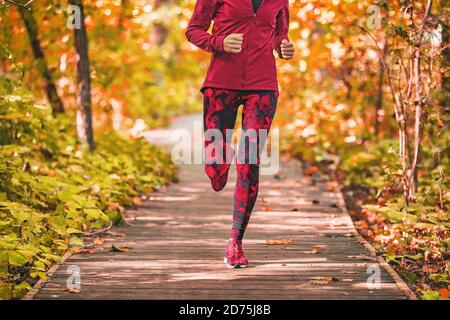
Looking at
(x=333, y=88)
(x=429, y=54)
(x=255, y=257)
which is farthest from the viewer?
(x=333, y=88)

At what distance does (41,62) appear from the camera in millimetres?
10109

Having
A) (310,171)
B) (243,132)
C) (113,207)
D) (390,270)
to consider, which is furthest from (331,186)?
(243,132)

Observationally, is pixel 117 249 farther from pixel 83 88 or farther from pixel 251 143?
pixel 83 88

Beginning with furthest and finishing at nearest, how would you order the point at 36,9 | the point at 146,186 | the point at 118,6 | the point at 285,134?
1. the point at 285,134
2. the point at 118,6
3. the point at 146,186
4. the point at 36,9

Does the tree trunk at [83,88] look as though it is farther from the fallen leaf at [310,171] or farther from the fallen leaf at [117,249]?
the fallen leaf at [117,249]

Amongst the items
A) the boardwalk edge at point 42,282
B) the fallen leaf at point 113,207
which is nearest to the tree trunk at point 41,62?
the fallen leaf at point 113,207

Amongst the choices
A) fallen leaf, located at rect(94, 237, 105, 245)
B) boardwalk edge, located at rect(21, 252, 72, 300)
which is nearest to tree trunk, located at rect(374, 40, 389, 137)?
fallen leaf, located at rect(94, 237, 105, 245)

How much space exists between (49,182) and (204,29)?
275cm
